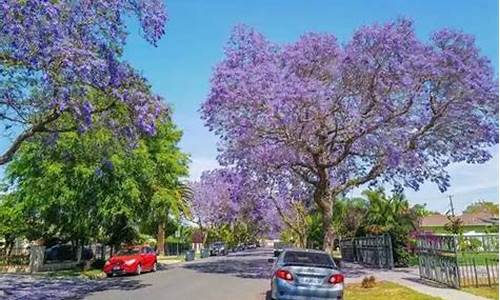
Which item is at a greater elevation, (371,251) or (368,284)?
(371,251)

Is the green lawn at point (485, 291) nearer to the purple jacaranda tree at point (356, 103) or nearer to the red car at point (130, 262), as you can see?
the purple jacaranda tree at point (356, 103)

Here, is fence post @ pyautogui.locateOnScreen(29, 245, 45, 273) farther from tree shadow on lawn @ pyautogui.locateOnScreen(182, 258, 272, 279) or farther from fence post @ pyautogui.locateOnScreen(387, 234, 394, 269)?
fence post @ pyautogui.locateOnScreen(387, 234, 394, 269)

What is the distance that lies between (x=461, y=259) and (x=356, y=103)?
9.10m

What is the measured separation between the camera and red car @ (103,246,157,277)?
28.9 metres

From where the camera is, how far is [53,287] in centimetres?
2198

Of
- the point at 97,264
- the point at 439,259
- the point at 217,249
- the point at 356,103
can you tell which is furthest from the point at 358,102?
the point at 217,249

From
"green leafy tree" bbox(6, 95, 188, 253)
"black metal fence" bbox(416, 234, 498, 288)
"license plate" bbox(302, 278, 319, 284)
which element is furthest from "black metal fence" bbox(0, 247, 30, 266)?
"license plate" bbox(302, 278, 319, 284)

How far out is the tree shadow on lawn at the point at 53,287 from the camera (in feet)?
61.6

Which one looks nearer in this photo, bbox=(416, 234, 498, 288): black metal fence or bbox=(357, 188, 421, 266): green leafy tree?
bbox=(416, 234, 498, 288): black metal fence

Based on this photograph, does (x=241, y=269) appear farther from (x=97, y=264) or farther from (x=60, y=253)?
(x=60, y=253)

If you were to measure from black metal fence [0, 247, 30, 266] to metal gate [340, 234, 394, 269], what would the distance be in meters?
20.6

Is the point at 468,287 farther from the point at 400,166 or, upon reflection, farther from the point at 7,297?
the point at 7,297

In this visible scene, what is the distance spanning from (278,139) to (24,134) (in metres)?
12.6

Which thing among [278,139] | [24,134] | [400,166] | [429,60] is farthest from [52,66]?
[400,166]
